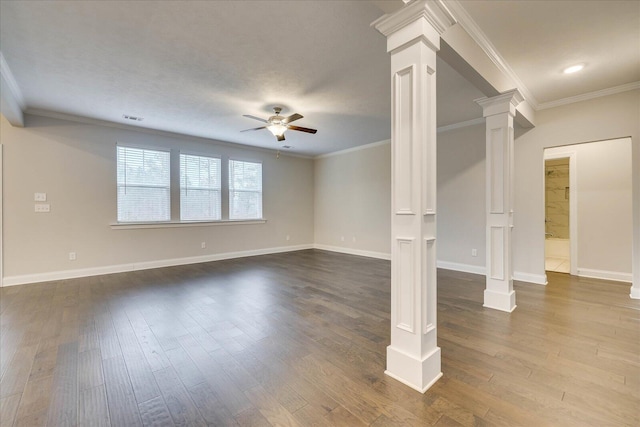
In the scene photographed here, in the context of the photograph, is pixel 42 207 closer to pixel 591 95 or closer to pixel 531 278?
pixel 531 278

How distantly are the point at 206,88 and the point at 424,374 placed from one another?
3.85 meters

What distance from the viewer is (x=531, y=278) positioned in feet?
14.3

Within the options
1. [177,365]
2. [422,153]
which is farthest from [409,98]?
[177,365]

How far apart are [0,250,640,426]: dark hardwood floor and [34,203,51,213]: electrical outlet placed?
48.6 inches

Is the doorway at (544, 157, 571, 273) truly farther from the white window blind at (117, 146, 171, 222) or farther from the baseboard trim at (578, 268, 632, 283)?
the white window blind at (117, 146, 171, 222)

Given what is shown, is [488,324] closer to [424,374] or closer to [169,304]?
[424,374]

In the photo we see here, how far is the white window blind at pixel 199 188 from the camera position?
5.89 metres

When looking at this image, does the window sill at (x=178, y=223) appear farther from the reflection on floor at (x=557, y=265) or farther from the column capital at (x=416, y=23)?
the reflection on floor at (x=557, y=265)

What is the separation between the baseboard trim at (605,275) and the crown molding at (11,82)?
8.44 m

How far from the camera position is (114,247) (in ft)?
16.6

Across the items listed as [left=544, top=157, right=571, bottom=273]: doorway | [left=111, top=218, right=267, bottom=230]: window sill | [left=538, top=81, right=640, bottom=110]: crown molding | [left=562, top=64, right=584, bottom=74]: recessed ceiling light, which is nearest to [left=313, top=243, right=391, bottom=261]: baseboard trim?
[left=111, top=218, right=267, bottom=230]: window sill

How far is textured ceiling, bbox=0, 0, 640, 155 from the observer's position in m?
2.19

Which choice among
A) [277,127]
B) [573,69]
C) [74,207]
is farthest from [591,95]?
[74,207]

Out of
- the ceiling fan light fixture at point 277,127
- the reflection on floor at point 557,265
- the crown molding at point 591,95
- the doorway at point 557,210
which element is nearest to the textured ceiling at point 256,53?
the crown molding at point 591,95
